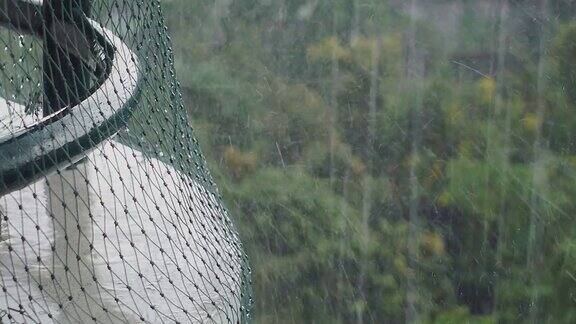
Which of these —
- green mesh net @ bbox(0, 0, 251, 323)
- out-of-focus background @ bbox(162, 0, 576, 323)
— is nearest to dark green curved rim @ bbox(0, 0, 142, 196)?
green mesh net @ bbox(0, 0, 251, 323)

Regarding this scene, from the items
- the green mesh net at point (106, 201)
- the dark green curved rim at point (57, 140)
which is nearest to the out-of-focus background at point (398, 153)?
the green mesh net at point (106, 201)

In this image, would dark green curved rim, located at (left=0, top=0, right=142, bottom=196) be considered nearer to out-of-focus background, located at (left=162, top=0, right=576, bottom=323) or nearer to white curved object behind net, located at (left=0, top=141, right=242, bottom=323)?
white curved object behind net, located at (left=0, top=141, right=242, bottom=323)

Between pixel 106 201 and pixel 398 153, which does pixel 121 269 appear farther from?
pixel 398 153

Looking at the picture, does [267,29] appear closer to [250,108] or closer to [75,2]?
[250,108]

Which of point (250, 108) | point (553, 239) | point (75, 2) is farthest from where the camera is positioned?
point (250, 108)

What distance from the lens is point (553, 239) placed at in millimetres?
7574

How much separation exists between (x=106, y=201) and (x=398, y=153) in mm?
5070

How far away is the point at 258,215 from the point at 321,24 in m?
1.71

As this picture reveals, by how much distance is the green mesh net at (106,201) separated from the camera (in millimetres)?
2555

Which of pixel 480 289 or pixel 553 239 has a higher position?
pixel 553 239

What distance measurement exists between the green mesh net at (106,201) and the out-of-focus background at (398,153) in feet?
15.4

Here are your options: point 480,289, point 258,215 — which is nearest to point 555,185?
point 480,289

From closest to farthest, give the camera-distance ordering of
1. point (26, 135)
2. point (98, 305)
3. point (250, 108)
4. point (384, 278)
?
point (26, 135) → point (98, 305) → point (384, 278) → point (250, 108)

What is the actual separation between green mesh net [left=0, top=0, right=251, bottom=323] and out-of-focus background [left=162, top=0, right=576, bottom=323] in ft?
15.4
